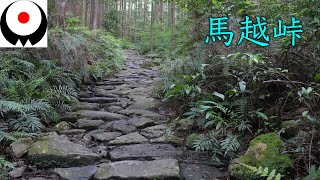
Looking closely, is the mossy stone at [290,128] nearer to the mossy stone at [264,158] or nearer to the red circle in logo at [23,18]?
the mossy stone at [264,158]

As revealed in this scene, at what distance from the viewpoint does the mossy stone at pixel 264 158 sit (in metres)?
2.56

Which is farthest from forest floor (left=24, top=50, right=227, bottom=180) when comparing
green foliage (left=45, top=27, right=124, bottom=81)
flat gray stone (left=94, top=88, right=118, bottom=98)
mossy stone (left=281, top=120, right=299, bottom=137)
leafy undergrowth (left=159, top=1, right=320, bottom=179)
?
green foliage (left=45, top=27, right=124, bottom=81)

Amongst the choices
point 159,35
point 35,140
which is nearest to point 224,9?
point 35,140

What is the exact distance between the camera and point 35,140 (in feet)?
11.6

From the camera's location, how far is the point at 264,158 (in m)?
2.66

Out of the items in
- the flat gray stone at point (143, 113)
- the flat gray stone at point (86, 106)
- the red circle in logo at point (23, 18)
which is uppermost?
the red circle in logo at point (23, 18)

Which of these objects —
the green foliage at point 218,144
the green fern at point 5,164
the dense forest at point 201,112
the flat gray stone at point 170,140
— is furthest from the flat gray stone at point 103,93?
the green fern at point 5,164

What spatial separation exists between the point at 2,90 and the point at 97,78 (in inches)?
156

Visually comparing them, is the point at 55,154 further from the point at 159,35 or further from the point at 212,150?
the point at 159,35

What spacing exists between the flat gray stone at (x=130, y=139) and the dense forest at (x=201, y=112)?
0.02 m

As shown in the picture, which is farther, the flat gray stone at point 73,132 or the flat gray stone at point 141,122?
the flat gray stone at point 141,122

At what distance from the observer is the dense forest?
280 centimetres

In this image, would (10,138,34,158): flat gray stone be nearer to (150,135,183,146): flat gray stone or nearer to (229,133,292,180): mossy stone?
(150,135,183,146): flat gray stone

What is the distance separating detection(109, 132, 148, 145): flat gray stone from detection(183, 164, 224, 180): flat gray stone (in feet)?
3.19
